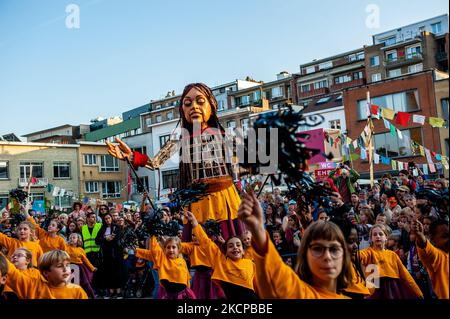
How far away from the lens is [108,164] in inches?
306

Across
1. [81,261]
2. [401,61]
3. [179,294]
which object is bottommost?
[179,294]

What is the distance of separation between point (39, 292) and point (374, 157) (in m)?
5.96

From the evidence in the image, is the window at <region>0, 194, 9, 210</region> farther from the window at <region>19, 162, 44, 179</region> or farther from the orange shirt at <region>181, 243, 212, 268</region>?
the orange shirt at <region>181, 243, 212, 268</region>

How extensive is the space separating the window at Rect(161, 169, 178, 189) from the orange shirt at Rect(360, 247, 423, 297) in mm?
1659

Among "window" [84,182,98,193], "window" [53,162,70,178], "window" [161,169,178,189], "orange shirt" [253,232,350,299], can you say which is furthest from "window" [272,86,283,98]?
"window" [53,162,70,178]

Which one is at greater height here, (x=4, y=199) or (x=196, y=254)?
(x=4, y=199)

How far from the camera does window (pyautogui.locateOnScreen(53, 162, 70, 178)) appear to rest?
10412mm

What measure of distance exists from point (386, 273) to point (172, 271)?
178 cm

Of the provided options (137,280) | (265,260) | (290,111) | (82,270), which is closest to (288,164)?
(290,111)

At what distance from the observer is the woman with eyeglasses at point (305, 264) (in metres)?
1.93

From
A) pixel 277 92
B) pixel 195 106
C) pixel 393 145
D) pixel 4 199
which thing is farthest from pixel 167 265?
pixel 4 199

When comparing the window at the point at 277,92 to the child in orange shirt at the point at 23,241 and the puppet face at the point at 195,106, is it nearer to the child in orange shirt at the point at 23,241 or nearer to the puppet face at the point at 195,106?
the puppet face at the point at 195,106

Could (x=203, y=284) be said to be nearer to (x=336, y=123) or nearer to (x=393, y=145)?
(x=336, y=123)

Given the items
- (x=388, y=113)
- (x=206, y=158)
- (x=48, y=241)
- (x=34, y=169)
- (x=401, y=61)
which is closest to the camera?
(x=206, y=158)
